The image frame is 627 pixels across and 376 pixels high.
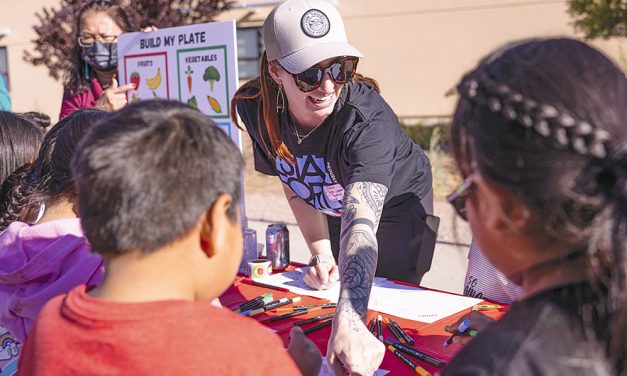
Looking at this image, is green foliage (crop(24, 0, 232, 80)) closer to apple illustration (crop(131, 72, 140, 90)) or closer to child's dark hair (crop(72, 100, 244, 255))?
apple illustration (crop(131, 72, 140, 90))

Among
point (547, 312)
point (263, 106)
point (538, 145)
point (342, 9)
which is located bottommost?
point (342, 9)

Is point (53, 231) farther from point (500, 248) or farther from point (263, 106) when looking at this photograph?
point (500, 248)

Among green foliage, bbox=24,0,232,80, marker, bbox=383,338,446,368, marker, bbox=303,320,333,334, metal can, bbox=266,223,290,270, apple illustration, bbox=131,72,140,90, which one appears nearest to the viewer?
marker, bbox=383,338,446,368

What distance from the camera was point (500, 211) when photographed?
3.38ft

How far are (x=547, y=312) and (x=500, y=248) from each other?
164 mm

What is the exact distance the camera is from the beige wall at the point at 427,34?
982 cm

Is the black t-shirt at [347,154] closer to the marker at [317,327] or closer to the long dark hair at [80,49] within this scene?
the marker at [317,327]

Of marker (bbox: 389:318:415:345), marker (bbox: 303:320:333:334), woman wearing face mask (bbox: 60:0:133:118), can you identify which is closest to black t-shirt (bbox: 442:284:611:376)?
marker (bbox: 389:318:415:345)

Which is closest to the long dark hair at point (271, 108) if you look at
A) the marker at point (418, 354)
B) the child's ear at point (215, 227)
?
the marker at point (418, 354)

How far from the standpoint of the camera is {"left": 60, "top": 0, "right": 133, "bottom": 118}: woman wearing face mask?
13.3ft

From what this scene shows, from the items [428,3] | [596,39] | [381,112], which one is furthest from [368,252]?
[428,3]

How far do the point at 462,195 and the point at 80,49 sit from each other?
3.56 meters

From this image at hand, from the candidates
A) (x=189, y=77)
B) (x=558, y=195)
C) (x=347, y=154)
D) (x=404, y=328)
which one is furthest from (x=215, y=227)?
(x=189, y=77)

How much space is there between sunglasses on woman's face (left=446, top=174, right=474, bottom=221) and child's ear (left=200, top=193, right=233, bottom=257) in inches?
16.2
